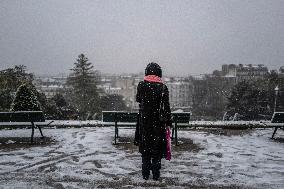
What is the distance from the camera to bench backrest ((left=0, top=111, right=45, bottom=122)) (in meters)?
10.2

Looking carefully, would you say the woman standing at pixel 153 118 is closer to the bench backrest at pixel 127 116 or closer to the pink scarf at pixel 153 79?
the pink scarf at pixel 153 79

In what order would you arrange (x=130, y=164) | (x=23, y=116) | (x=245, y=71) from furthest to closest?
(x=245, y=71)
(x=23, y=116)
(x=130, y=164)

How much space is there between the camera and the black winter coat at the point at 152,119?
6168 millimetres

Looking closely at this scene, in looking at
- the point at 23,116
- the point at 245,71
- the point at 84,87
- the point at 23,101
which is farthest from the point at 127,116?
the point at 245,71

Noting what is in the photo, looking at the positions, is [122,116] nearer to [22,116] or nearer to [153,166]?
[22,116]

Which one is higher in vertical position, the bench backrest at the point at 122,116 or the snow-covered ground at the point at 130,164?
the bench backrest at the point at 122,116

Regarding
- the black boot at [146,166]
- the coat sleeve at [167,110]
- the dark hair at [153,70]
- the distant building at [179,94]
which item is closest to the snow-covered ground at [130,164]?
the black boot at [146,166]

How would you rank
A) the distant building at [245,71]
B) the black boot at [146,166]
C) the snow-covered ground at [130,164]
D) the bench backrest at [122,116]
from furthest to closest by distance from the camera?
the distant building at [245,71]
the bench backrest at [122,116]
the black boot at [146,166]
the snow-covered ground at [130,164]

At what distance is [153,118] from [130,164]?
1615mm

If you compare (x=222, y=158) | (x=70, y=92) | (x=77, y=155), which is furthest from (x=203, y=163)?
(x=70, y=92)

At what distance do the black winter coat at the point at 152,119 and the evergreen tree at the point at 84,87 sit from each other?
46.9 m

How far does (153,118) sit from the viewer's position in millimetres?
6238

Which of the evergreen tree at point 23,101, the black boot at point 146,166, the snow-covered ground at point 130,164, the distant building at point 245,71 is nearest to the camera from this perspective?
the snow-covered ground at point 130,164

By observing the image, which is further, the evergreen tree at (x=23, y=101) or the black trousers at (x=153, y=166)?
the evergreen tree at (x=23, y=101)
